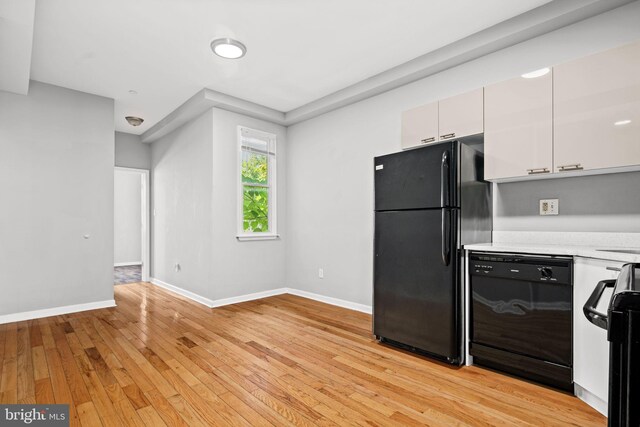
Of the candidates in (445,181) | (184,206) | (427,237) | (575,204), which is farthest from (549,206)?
(184,206)

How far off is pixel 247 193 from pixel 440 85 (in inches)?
111

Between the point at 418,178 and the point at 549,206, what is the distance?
1.04 metres

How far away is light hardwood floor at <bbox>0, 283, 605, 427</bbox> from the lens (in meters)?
1.85

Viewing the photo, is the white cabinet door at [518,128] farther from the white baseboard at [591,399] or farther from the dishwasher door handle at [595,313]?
the dishwasher door handle at [595,313]

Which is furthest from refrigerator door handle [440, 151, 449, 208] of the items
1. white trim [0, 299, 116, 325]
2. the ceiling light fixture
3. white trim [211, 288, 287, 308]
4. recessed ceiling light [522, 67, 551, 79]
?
the ceiling light fixture

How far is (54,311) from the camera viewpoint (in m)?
3.85

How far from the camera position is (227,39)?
2.94 m

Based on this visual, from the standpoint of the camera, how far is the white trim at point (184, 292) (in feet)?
14.1

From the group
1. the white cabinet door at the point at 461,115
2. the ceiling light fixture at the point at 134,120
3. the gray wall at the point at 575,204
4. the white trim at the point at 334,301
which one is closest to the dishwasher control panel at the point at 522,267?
the gray wall at the point at 575,204

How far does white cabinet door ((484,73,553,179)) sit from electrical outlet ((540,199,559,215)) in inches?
13.5

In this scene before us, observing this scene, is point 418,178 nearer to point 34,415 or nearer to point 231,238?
point 231,238

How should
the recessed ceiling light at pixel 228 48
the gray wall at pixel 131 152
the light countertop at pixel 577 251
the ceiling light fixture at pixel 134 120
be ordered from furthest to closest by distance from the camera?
the gray wall at pixel 131 152
the ceiling light fixture at pixel 134 120
the recessed ceiling light at pixel 228 48
the light countertop at pixel 577 251

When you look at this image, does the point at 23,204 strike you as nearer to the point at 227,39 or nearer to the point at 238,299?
the point at 238,299

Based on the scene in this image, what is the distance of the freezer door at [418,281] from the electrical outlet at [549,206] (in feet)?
2.45
